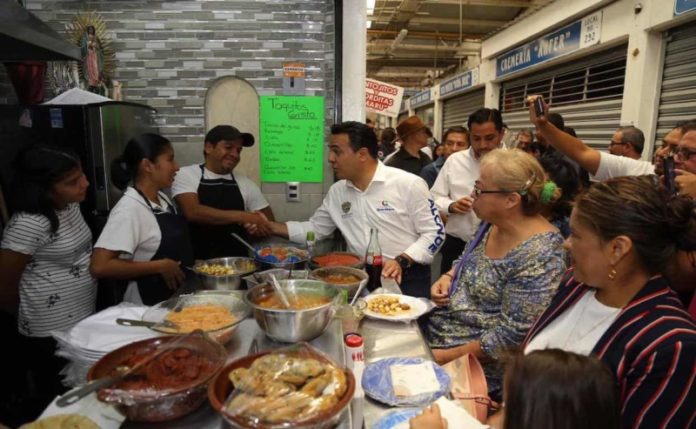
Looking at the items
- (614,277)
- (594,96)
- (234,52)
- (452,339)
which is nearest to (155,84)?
(234,52)

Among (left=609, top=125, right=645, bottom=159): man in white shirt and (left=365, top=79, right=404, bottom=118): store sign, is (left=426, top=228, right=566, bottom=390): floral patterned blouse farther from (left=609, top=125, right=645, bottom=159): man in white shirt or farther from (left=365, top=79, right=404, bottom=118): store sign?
(left=365, top=79, right=404, bottom=118): store sign

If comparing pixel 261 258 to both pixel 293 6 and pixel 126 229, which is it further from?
pixel 293 6

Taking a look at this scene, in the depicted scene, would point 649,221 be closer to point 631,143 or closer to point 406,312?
point 406,312

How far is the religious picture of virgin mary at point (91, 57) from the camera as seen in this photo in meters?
3.59

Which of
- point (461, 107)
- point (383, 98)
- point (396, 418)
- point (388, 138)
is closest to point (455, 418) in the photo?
point (396, 418)

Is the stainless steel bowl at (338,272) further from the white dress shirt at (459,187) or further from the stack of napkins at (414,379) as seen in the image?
the white dress shirt at (459,187)

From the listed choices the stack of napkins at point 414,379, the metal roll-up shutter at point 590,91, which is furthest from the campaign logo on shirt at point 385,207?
the metal roll-up shutter at point 590,91

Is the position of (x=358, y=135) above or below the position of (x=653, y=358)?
above

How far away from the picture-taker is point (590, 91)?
6.46 m

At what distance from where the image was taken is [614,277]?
140cm

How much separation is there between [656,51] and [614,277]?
16.6 ft

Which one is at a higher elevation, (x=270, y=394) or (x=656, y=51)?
(x=656, y=51)

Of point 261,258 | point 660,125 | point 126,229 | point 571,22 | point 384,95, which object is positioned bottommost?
point 261,258

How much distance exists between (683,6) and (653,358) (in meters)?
4.84
